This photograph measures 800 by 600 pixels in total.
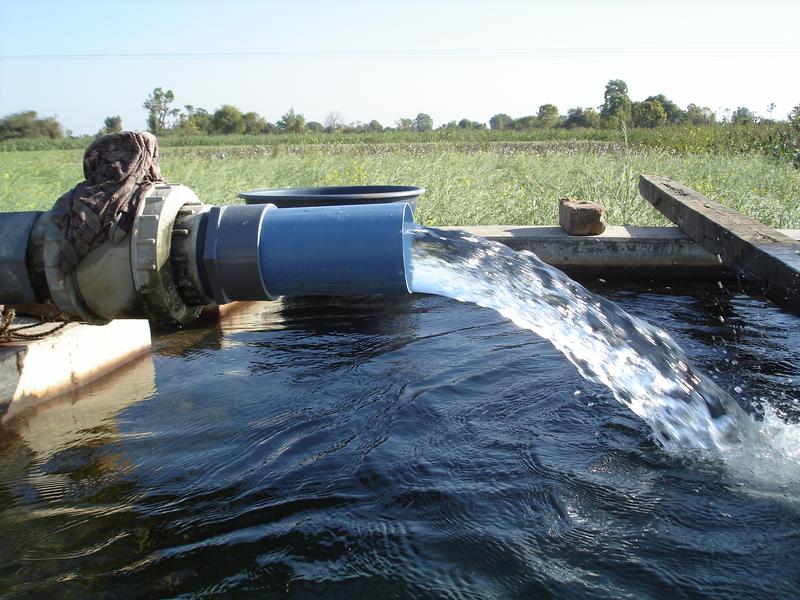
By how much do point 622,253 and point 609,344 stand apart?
2602mm

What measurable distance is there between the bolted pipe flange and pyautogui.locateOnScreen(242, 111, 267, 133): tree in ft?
268

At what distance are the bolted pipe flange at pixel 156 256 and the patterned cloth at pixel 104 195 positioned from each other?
2.8 inches

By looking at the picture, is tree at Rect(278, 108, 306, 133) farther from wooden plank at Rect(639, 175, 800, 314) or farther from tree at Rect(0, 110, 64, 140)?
wooden plank at Rect(639, 175, 800, 314)

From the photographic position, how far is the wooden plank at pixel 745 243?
9.80 ft

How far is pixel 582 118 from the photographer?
7281cm

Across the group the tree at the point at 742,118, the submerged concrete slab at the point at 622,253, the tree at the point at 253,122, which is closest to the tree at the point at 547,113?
the tree at the point at 253,122

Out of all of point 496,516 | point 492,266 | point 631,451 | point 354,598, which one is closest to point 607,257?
point 492,266

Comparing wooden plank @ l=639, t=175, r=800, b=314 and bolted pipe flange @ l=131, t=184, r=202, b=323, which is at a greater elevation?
bolted pipe flange @ l=131, t=184, r=202, b=323

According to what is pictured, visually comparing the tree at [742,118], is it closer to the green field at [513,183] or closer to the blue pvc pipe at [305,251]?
the green field at [513,183]

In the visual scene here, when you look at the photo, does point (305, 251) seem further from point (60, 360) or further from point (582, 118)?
point (582, 118)

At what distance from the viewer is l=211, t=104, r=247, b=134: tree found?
80.0 metres

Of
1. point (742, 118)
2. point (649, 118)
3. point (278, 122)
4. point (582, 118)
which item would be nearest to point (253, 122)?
point (278, 122)

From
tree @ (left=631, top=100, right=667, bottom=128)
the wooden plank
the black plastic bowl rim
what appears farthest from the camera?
tree @ (left=631, top=100, right=667, bottom=128)

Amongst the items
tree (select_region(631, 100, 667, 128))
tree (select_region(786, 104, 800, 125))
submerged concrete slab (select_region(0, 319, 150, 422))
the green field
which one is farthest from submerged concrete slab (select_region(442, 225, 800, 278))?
tree (select_region(631, 100, 667, 128))
